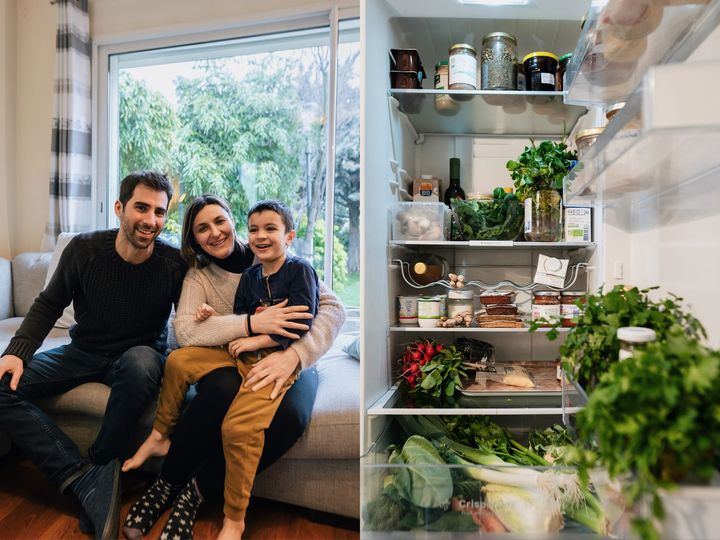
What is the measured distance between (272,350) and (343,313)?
0.27m

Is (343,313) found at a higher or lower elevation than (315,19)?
lower

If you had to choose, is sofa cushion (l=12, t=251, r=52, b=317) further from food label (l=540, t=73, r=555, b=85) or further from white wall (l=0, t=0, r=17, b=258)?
food label (l=540, t=73, r=555, b=85)

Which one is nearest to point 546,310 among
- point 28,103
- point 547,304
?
point 547,304

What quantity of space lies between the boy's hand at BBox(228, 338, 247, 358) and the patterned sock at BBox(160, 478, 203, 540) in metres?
0.40

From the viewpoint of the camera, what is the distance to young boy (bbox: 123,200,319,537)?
1.45 metres

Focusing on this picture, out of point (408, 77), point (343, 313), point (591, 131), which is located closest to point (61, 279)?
point (343, 313)

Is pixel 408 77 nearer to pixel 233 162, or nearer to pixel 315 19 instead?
pixel 315 19

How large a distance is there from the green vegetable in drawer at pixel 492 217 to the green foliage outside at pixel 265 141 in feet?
3.15

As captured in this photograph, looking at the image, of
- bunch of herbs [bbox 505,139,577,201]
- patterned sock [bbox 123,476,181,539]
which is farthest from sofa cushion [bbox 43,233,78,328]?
bunch of herbs [bbox 505,139,577,201]

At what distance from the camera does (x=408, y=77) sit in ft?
4.94

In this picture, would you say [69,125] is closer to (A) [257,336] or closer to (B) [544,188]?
(A) [257,336]

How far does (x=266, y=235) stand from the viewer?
1590 millimetres

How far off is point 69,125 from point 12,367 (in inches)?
62.3

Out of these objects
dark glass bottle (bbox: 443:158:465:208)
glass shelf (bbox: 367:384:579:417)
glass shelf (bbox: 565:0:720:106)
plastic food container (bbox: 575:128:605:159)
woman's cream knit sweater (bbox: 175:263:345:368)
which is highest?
glass shelf (bbox: 565:0:720:106)
